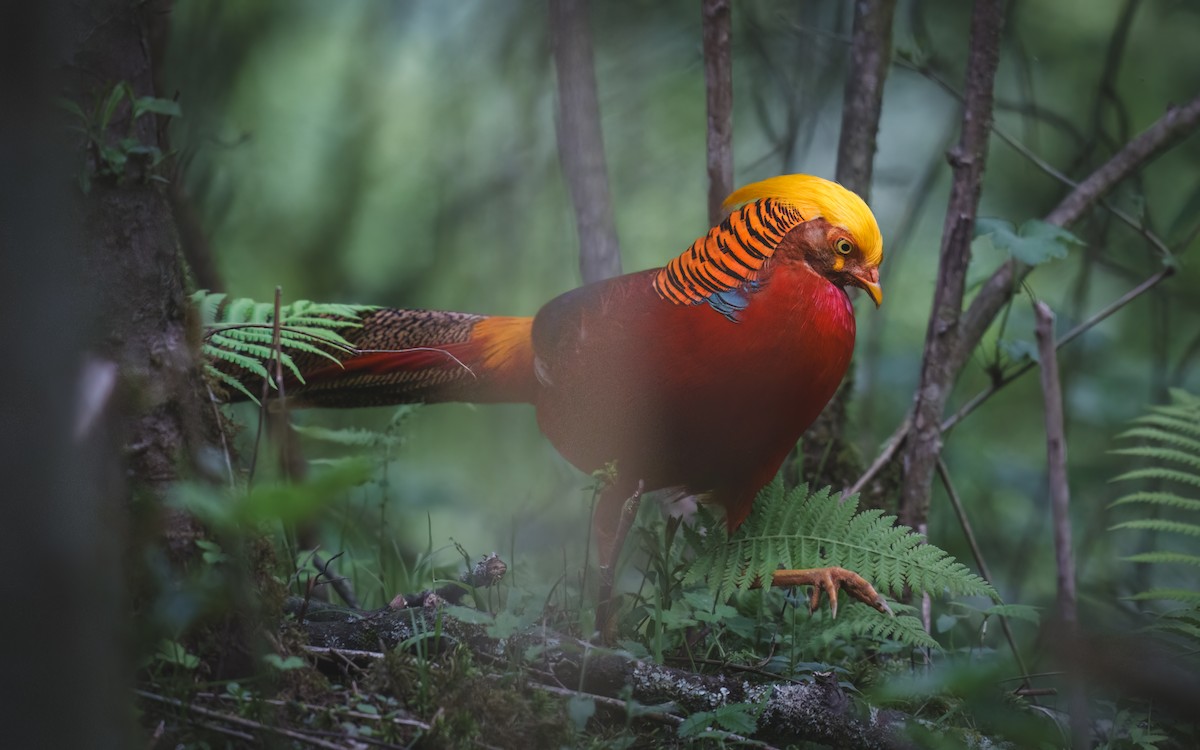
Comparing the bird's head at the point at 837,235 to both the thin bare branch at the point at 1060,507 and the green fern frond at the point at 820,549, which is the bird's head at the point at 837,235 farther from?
the green fern frond at the point at 820,549

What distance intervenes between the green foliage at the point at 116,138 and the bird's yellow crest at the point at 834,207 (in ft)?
4.32

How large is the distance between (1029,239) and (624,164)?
238cm

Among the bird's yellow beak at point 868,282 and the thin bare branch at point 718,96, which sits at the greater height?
the thin bare branch at point 718,96

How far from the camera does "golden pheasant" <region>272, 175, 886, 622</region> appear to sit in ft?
7.08

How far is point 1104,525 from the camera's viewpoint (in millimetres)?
4129

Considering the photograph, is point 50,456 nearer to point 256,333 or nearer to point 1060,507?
point 256,333

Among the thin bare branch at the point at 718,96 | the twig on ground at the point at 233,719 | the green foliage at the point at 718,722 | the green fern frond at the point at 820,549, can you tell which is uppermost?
the thin bare branch at the point at 718,96

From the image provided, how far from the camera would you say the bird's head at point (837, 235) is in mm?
2197

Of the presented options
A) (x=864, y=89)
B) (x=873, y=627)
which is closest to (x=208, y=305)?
(x=873, y=627)

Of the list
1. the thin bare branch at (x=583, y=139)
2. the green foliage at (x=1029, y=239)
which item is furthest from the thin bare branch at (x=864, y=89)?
the thin bare branch at (x=583, y=139)

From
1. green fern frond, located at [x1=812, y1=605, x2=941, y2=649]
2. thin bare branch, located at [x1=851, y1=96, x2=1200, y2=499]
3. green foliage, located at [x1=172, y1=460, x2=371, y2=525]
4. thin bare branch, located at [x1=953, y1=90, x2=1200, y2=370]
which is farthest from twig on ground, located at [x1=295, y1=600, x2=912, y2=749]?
thin bare branch, located at [x1=953, y1=90, x2=1200, y2=370]

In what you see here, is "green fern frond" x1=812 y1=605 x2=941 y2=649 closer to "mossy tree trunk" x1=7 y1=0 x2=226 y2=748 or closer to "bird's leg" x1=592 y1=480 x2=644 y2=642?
"bird's leg" x1=592 y1=480 x2=644 y2=642

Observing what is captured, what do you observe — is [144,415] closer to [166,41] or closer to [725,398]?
[725,398]

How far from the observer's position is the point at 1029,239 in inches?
108
